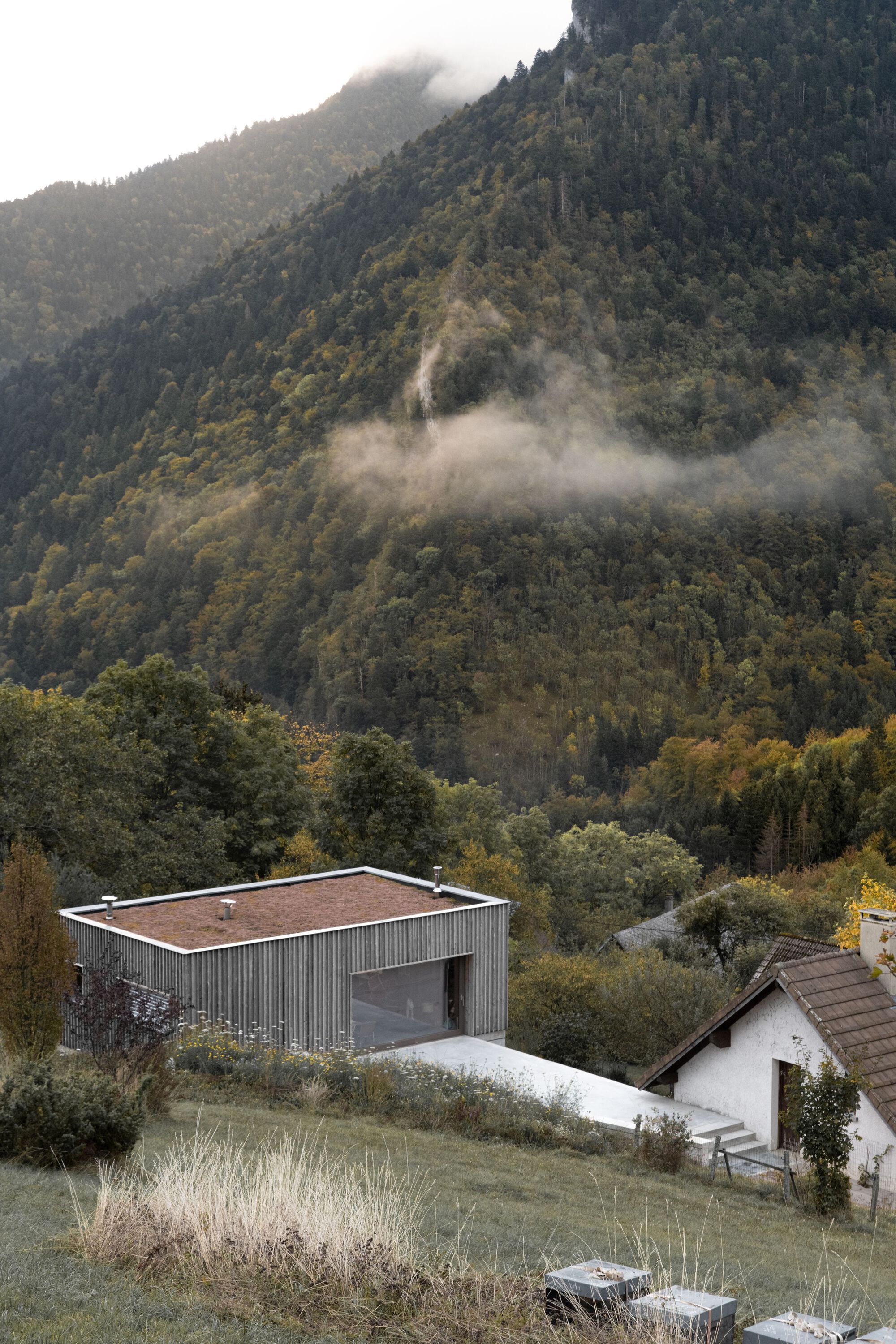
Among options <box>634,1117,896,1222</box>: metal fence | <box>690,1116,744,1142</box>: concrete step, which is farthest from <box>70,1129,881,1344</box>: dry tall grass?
<box>690,1116,744,1142</box>: concrete step

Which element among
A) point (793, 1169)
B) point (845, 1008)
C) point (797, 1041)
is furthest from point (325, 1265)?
point (845, 1008)

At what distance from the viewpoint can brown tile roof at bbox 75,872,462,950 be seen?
23906 mm

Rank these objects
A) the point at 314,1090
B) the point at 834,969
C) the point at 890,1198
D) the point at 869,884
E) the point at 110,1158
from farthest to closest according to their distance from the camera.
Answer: the point at 869,884 < the point at 834,969 < the point at 890,1198 < the point at 314,1090 < the point at 110,1158

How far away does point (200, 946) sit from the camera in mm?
22594

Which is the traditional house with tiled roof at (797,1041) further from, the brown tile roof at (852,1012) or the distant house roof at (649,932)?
the distant house roof at (649,932)

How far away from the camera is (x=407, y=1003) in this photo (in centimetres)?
2567

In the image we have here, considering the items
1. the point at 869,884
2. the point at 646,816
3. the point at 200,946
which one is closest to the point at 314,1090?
the point at 200,946

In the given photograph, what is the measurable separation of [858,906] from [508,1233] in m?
29.6

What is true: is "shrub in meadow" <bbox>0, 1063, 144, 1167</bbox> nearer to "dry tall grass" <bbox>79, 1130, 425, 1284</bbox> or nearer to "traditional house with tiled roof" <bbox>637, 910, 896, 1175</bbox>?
"dry tall grass" <bbox>79, 1130, 425, 1284</bbox>

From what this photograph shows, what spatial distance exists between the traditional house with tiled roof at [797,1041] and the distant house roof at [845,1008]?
0.01m

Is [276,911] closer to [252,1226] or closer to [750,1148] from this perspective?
[750,1148]

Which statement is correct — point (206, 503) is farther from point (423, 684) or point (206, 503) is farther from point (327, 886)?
point (327, 886)

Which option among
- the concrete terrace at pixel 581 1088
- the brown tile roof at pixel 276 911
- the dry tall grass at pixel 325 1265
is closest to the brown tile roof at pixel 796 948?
the concrete terrace at pixel 581 1088

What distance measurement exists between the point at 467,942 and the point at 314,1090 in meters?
11.3
